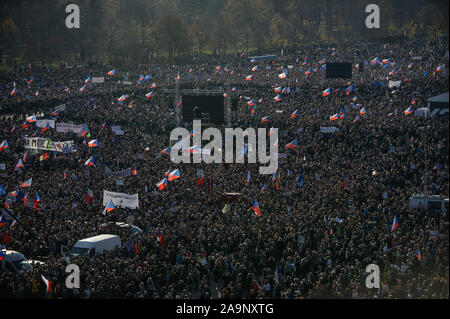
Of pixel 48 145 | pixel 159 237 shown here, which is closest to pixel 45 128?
pixel 48 145

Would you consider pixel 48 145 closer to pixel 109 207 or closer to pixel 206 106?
pixel 206 106

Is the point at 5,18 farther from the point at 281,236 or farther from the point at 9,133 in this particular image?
the point at 281,236

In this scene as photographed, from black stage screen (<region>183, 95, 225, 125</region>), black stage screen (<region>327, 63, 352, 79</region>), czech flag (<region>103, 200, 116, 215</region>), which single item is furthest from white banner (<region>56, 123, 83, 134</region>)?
black stage screen (<region>327, 63, 352, 79</region>)

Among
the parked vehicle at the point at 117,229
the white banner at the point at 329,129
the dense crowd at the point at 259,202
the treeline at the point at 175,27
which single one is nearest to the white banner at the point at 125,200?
the dense crowd at the point at 259,202

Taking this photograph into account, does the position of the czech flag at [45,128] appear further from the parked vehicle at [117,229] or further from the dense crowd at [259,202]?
the parked vehicle at [117,229]

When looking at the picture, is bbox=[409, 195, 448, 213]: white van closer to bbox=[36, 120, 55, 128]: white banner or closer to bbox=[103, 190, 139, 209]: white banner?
bbox=[103, 190, 139, 209]: white banner
